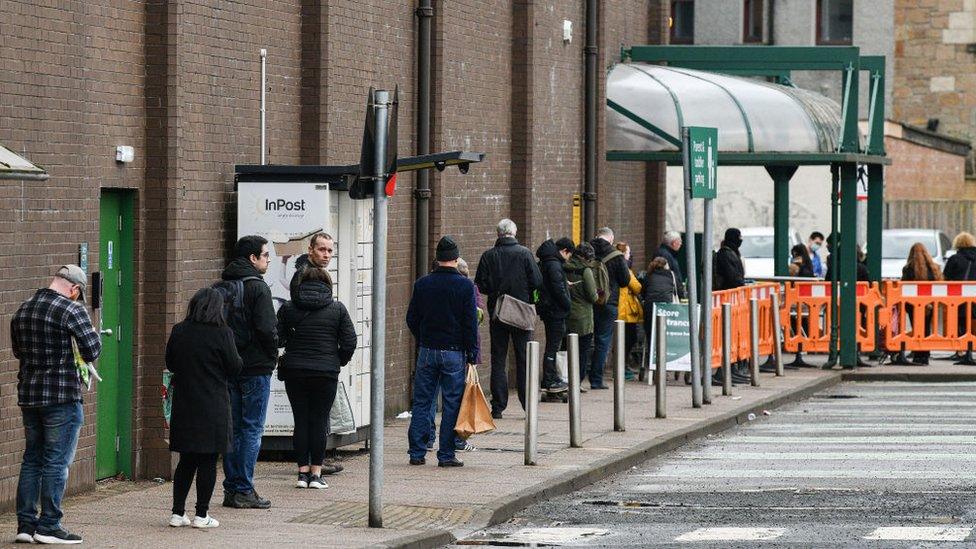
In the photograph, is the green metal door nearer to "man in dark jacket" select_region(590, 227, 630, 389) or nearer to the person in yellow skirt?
"man in dark jacket" select_region(590, 227, 630, 389)

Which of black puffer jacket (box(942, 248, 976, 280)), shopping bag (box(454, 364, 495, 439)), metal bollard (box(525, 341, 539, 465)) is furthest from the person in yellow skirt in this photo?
shopping bag (box(454, 364, 495, 439))

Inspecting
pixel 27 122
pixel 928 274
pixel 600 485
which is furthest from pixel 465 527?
pixel 928 274

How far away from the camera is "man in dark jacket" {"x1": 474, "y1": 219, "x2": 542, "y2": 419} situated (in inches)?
728

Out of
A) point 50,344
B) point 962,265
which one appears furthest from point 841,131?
point 50,344

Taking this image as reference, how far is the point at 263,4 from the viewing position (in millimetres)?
15461

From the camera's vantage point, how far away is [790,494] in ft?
43.9

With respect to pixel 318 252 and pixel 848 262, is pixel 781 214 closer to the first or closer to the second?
pixel 848 262

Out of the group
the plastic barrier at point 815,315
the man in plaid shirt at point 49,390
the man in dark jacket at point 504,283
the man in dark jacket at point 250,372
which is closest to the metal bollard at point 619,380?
the man in dark jacket at point 504,283

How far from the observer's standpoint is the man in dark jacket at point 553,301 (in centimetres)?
1975

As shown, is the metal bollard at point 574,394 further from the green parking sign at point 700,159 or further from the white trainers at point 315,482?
the green parking sign at point 700,159

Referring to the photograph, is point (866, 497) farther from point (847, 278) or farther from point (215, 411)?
point (847, 278)

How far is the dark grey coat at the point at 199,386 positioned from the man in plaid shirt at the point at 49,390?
0.67 m

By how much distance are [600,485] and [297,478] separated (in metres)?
2.26

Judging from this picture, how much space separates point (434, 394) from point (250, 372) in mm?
2876
